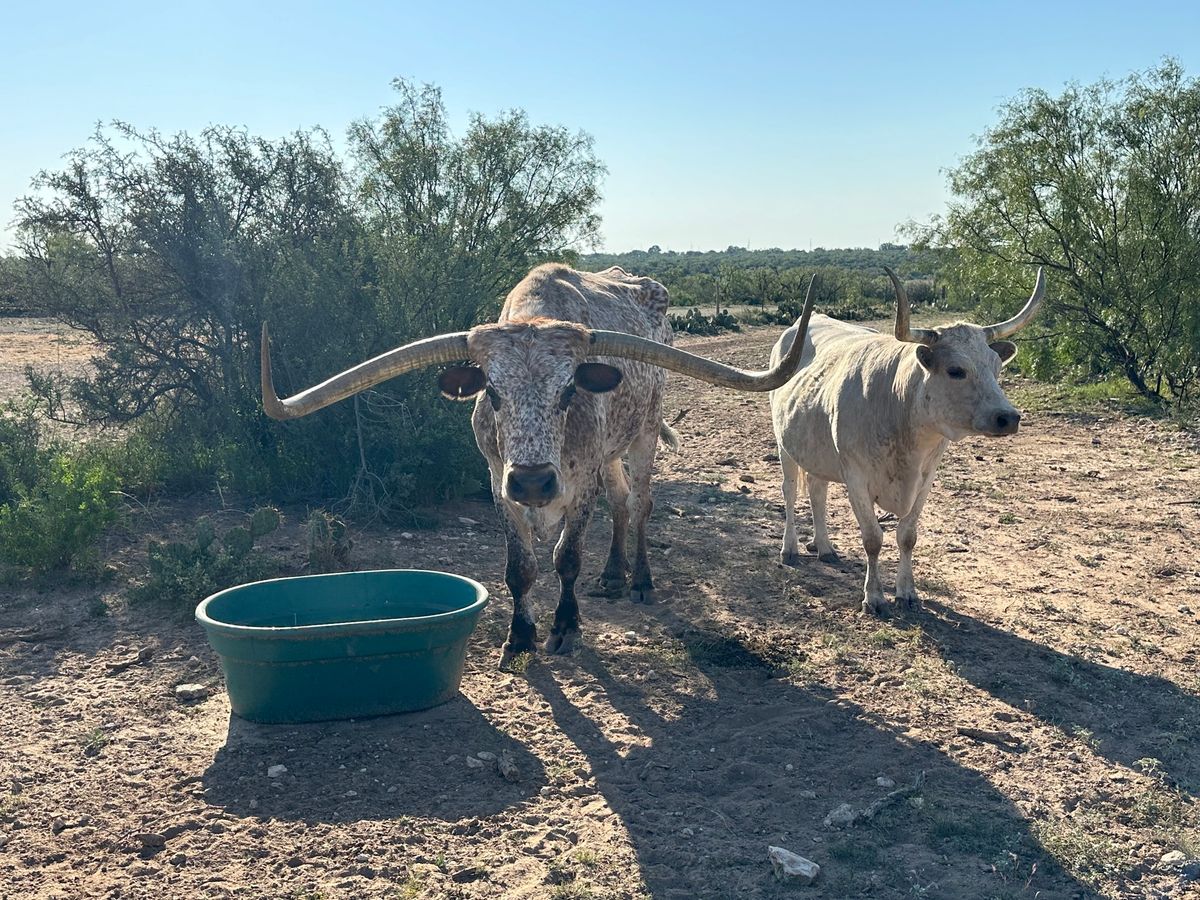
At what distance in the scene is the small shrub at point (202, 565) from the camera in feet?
22.9

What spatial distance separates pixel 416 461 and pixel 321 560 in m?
1.77

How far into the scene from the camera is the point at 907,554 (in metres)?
7.21

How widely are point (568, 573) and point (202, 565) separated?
2.65 m

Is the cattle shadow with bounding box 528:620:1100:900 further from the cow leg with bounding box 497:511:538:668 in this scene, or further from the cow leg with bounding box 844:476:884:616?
the cow leg with bounding box 844:476:884:616

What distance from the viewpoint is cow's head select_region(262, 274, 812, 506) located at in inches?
211

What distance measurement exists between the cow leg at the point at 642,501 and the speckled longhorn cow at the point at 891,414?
1.05 m

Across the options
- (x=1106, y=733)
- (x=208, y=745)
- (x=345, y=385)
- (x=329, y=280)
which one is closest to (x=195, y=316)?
(x=329, y=280)

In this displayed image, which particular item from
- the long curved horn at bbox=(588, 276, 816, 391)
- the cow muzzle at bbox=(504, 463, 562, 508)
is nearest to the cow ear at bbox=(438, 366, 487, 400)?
the long curved horn at bbox=(588, 276, 816, 391)

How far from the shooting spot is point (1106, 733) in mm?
5312

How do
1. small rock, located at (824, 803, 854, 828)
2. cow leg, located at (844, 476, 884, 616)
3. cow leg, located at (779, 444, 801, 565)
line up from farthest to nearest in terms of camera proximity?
1. cow leg, located at (779, 444, 801, 565)
2. cow leg, located at (844, 476, 884, 616)
3. small rock, located at (824, 803, 854, 828)

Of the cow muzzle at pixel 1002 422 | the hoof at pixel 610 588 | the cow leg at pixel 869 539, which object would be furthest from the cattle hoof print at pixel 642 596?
the cow muzzle at pixel 1002 422

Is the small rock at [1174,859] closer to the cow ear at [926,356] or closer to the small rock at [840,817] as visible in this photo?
the small rock at [840,817]

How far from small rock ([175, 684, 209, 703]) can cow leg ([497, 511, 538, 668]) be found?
167 cm

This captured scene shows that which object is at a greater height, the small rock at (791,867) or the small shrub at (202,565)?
the small shrub at (202,565)
